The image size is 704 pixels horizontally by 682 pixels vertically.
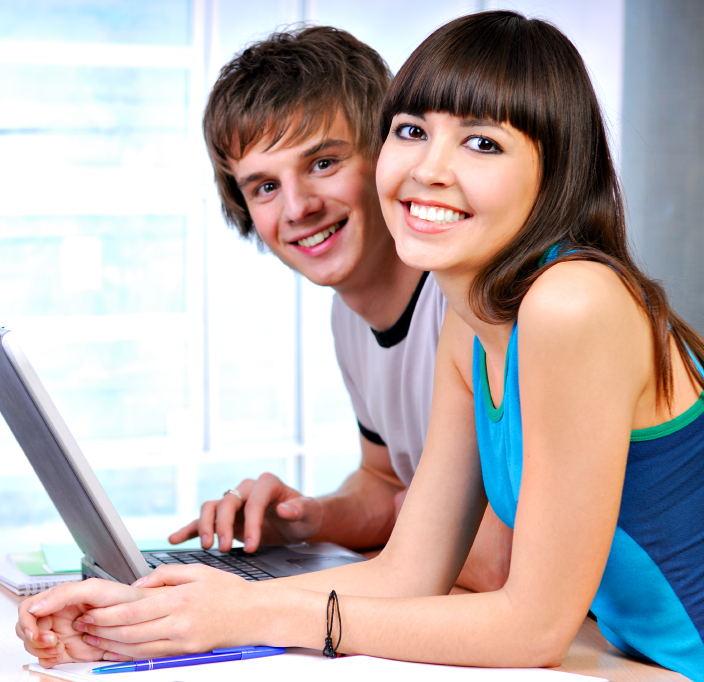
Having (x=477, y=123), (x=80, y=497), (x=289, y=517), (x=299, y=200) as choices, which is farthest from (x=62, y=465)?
(x=299, y=200)

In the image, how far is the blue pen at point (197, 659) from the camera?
767 millimetres

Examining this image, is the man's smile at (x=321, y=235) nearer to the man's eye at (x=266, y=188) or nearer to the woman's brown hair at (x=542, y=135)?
the man's eye at (x=266, y=188)

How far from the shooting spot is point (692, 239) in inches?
120

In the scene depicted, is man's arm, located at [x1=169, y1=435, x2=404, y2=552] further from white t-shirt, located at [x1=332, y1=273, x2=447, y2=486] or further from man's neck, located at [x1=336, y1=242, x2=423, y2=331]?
man's neck, located at [x1=336, y1=242, x2=423, y2=331]

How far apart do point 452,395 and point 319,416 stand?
2.83 metres

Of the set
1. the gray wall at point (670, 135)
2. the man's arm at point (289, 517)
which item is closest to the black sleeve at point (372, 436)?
the man's arm at point (289, 517)

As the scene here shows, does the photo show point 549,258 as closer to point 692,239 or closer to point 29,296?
point 692,239

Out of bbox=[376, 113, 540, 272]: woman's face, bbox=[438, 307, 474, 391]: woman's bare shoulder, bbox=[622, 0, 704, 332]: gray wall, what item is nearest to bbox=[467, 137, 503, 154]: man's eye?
bbox=[376, 113, 540, 272]: woman's face

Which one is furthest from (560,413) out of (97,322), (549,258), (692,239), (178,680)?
(97,322)

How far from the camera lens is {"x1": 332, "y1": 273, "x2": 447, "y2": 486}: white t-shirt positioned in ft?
4.55

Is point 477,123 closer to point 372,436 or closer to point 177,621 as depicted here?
point 177,621

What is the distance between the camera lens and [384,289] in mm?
1476

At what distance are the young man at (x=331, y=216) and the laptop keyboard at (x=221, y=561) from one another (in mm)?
64

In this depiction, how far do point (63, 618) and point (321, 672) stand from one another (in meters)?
0.26
